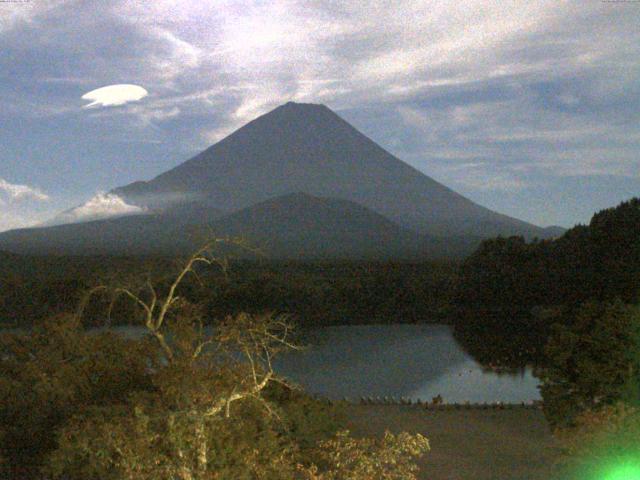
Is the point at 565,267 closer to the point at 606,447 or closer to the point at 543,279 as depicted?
the point at 543,279

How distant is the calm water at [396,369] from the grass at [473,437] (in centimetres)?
259

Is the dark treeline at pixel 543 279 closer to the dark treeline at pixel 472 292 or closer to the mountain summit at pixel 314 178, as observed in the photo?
the dark treeline at pixel 472 292

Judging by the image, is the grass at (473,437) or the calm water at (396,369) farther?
the calm water at (396,369)

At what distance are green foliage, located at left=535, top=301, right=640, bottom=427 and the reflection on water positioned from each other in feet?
14.9

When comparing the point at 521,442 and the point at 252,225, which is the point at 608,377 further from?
the point at 252,225

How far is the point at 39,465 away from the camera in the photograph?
7664 mm

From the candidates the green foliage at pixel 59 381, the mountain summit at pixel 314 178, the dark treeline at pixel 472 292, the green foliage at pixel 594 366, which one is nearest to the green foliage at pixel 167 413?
the green foliage at pixel 59 381

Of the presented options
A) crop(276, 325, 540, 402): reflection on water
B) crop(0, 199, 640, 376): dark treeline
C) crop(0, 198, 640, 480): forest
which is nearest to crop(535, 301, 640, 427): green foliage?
crop(0, 198, 640, 480): forest

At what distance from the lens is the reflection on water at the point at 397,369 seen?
1580 centimetres

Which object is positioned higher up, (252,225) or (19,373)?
(252,225)

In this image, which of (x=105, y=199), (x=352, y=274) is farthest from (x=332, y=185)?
(x=352, y=274)

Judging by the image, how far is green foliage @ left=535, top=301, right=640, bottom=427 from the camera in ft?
29.8

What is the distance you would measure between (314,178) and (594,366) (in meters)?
69.7

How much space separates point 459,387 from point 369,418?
21.7ft
